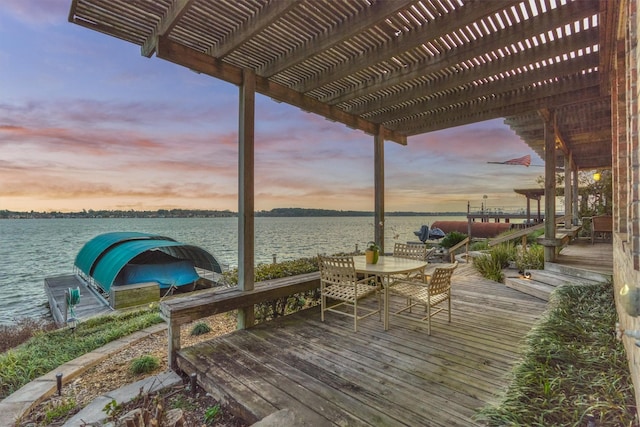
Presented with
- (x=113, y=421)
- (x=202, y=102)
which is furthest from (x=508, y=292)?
(x=202, y=102)

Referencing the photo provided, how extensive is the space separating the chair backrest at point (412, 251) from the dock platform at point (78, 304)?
25.3 ft

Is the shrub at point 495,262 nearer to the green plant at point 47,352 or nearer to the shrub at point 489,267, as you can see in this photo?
the shrub at point 489,267

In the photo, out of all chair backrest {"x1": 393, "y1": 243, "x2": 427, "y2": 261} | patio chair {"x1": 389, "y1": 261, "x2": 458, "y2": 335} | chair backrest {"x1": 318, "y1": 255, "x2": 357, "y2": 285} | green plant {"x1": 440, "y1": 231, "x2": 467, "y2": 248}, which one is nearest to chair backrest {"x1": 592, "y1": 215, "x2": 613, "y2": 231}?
green plant {"x1": 440, "y1": 231, "x2": 467, "y2": 248}

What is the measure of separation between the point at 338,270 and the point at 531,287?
3505mm

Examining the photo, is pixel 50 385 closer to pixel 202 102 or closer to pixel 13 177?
pixel 202 102

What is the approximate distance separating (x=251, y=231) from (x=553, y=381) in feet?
9.98

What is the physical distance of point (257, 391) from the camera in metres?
2.22

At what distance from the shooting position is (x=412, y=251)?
4.83m

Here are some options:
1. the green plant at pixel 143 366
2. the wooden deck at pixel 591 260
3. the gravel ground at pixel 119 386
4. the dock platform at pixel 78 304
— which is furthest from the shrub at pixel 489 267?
the dock platform at pixel 78 304

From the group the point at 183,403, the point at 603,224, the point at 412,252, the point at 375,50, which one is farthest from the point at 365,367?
the point at 603,224

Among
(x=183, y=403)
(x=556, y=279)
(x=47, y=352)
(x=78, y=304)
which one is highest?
(x=556, y=279)

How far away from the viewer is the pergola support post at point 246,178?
3.37 m

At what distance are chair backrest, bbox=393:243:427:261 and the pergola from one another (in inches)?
85.9

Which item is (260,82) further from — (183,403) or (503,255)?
(503,255)
